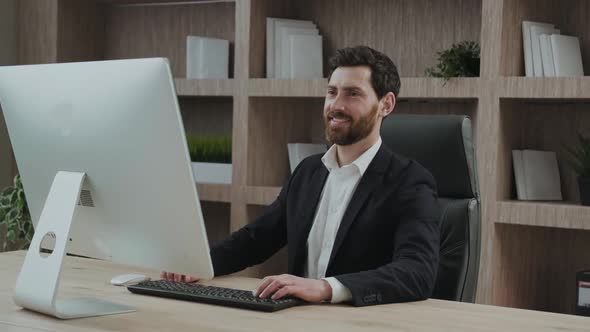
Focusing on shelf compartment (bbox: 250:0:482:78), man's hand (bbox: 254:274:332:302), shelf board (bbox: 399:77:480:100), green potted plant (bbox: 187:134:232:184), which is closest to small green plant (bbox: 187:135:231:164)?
green potted plant (bbox: 187:134:232:184)

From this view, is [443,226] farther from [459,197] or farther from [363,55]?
[363,55]

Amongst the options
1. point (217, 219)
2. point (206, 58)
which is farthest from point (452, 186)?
point (217, 219)

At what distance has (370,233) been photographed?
2277 mm

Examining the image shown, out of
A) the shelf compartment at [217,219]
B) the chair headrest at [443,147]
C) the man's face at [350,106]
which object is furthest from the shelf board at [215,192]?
the man's face at [350,106]

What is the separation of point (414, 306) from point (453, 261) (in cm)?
51

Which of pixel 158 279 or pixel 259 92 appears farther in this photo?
pixel 259 92

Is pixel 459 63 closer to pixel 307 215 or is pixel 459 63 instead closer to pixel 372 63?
pixel 372 63

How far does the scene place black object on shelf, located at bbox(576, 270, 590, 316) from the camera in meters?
3.28

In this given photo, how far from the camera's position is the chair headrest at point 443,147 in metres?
2.45

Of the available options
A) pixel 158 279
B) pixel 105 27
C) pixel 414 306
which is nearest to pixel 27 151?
pixel 158 279

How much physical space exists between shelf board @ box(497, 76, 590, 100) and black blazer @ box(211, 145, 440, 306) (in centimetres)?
117

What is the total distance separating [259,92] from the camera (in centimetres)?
397

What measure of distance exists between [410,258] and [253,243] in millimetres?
→ 519

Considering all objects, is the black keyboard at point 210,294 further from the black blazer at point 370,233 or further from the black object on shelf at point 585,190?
the black object on shelf at point 585,190
